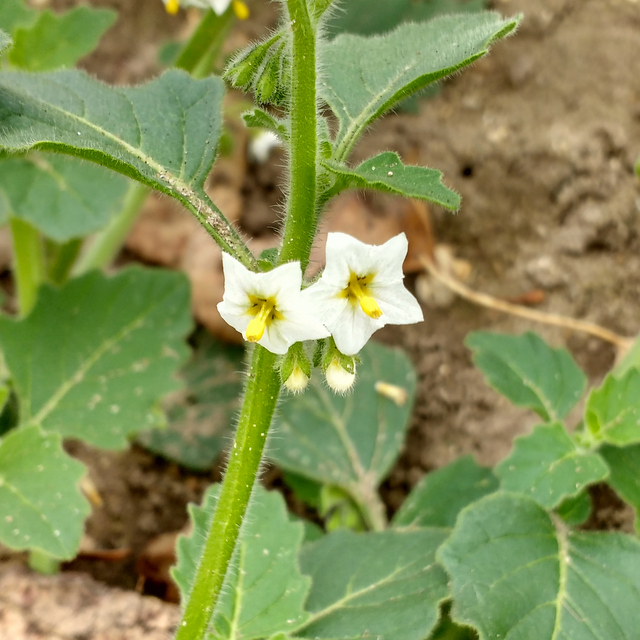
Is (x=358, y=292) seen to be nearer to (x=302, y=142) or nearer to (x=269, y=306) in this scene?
(x=269, y=306)

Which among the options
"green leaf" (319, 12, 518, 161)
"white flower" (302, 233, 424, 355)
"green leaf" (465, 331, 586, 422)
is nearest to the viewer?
"white flower" (302, 233, 424, 355)

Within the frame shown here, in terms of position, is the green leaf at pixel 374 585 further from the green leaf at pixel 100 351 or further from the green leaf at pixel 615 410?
the green leaf at pixel 100 351

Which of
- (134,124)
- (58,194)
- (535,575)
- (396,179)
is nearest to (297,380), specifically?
(396,179)

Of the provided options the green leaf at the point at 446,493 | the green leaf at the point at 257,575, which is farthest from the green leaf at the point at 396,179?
the green leaf at the point at 446,493

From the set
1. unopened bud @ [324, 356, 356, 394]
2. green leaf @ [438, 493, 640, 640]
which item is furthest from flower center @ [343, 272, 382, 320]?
green leaf @ [438, 493, 640, 640]

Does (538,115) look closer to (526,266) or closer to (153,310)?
(526,266)

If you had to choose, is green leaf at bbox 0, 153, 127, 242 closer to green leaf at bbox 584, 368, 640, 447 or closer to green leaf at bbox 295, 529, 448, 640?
green leaf at bbox 295, 529, 448, 640
